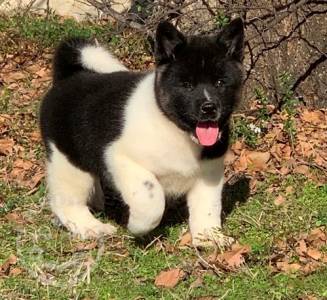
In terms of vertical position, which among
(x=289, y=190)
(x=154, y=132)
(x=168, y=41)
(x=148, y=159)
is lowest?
(x=289, y=190)

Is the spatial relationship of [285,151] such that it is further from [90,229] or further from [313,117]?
[90,229]

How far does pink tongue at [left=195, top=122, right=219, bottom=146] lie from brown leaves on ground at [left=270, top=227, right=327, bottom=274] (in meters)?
0.72

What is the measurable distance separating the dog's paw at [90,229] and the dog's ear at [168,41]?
117 centimetres

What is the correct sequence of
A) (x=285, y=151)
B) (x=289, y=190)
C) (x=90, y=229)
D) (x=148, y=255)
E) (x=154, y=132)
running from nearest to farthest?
1. (x=154, y=132)
2. (x=148, y=255)
3. (x=90, y=229)
4. (x=289, y=190)
5. (x=285, y=151)

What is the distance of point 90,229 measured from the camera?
16.3ft

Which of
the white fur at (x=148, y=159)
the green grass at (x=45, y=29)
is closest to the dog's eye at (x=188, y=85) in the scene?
the white fur at (x=148, y=159)

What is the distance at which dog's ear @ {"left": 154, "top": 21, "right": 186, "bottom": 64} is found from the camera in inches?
171

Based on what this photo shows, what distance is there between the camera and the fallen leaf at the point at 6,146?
244 inches

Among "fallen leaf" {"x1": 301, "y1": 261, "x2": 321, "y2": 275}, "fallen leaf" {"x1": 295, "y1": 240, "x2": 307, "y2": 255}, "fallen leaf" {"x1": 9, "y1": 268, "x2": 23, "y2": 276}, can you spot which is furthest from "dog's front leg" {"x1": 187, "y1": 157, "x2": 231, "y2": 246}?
"fallen leaf" {"x1": 9, "y1": 268, "x2": 23, "y2": 276}

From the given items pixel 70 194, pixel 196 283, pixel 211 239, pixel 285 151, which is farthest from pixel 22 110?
pixel 196 283

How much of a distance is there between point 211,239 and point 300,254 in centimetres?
52

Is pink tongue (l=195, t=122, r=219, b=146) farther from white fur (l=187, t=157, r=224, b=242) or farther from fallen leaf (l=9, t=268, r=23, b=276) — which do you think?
fallen leaf (l=9, t=268, r=23, b=276)

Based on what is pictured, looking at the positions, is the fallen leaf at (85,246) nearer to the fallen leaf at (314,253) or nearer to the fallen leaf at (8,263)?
the fallen leaf at (8,263)

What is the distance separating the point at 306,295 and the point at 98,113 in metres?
1.60
